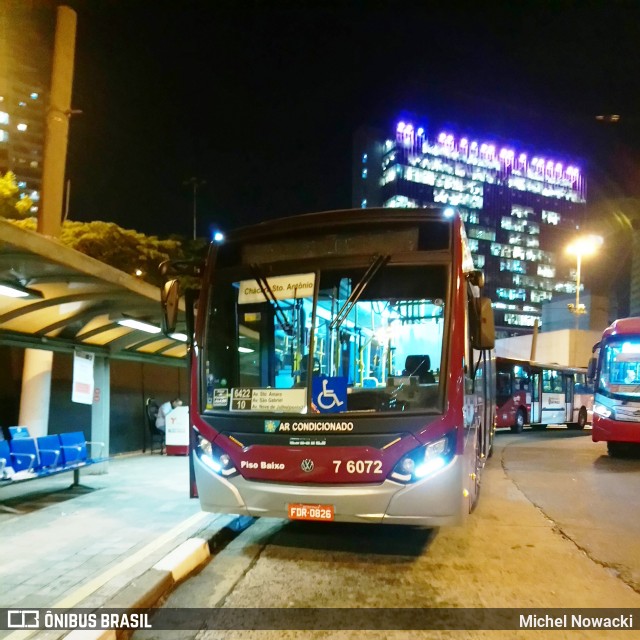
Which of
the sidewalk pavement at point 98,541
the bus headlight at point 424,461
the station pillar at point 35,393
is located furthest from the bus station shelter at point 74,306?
the bus headlight at point 424,461

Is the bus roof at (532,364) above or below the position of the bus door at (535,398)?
above

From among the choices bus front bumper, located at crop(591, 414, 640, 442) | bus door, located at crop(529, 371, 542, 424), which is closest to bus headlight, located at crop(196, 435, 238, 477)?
bus front bumper, located at crop(591, 414, 640, 442)

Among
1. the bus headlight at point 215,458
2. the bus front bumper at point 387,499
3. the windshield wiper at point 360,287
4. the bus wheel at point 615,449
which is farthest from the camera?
the bus wheel at point 615,449

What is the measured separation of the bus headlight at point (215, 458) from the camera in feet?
18.9

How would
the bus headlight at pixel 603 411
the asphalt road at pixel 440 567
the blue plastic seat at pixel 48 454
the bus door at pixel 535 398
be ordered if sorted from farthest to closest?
the bus door at pixel 535 398, the bus headlight at pixel 603 411, the blue plastic seat at pixel 48 454, the asphalt road at pixel 440 567

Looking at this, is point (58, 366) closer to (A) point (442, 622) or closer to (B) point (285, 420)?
(B) point (285, 420)

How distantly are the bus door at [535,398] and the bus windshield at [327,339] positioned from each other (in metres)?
20.9

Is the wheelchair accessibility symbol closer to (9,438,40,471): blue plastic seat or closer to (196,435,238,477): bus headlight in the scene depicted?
(196,435,238,477): bus headlight

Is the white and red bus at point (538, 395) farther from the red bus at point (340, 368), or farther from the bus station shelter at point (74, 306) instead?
the red bus at point (340, 368)

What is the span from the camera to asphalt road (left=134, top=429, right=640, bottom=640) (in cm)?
462

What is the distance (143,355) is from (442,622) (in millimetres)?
9753

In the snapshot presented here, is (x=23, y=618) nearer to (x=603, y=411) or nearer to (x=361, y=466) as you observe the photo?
(x=361, y=466)

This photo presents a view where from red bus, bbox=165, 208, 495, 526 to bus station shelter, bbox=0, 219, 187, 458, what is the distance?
159cm

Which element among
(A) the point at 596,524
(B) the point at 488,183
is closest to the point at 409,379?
(A) the point at 596,524
